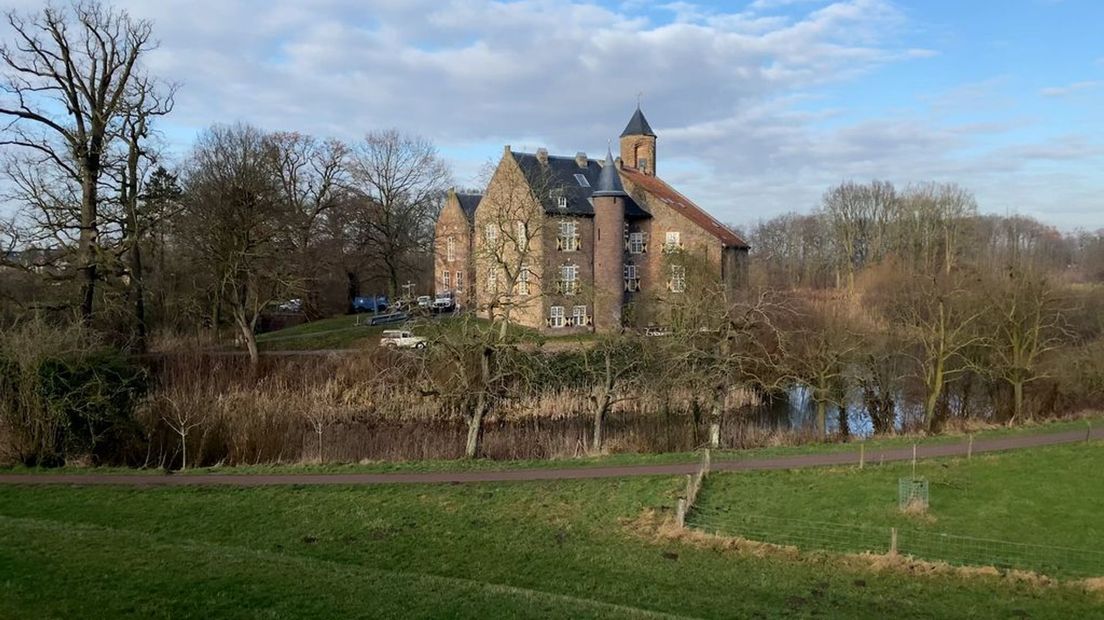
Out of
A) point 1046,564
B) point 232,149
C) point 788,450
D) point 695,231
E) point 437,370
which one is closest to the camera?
point 1046,564

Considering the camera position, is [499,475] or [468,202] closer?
[499,475]

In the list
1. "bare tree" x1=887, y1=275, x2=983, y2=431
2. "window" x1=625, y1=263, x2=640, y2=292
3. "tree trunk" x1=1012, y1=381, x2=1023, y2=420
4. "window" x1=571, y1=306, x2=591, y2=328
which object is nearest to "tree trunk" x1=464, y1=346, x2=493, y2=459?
"bare tree" x1=887, y1=275, x2=983, y2=431

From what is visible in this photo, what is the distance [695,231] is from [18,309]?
31157 mm

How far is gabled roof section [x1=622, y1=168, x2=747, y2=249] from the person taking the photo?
4391 cm

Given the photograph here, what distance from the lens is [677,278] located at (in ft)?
107

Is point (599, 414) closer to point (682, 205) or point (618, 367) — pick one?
point (618, 367)

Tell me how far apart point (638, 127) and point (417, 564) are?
144ft

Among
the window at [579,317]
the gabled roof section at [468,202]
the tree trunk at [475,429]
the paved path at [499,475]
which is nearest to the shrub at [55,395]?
the paved path at [499,475]

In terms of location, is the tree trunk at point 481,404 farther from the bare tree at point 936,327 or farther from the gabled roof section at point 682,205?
the gabled roof section at point 682,205

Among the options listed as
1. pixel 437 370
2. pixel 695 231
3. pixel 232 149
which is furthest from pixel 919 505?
pixel 232 149

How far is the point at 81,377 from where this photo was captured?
58.1 feet

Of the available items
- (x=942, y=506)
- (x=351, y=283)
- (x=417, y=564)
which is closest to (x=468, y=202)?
(x=351, y=283)

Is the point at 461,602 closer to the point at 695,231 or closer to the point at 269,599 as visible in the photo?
the point at 269,599

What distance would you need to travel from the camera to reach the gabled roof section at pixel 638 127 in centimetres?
5094
